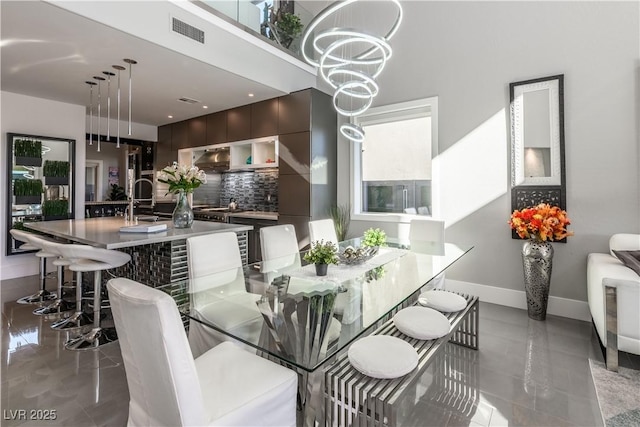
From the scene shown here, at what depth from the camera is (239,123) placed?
550 centimetres

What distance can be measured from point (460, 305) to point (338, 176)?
3279mm

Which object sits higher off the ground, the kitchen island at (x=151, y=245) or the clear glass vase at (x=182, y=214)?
the clear glass vase at (x=182, y=214)

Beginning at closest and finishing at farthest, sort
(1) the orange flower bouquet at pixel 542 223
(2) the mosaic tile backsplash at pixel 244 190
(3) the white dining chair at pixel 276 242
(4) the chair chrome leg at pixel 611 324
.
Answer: (4) the chair chrome leg at pixel 611 324
(3) the white dining chair at pixel 276 242
(1) the orange flower bouquet at pixel 542 223
(2) the mosaic tile backsplash at pixel 244 190

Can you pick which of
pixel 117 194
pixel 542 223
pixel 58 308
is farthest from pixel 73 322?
pixel 117 194

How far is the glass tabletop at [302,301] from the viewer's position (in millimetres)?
1349

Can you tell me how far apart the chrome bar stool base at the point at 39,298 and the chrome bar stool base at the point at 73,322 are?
85cm

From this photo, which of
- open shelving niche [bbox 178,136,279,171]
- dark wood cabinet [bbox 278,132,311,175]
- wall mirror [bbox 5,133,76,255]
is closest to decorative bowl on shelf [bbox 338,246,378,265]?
dark wood cabinet [bbox 278,132,311,175]

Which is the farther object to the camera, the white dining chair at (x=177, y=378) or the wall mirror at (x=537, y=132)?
the wall mirror at (x=537, y=132)

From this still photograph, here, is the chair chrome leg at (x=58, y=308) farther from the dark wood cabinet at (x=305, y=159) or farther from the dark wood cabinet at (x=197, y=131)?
the dark wood cabinet at (x=197, y=131)

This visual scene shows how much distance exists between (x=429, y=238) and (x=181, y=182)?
9.16 ft

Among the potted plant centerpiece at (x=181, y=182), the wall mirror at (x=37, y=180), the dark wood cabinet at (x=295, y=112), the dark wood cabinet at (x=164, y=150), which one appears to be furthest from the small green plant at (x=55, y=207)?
the dark wood cabinet at (x=295, y=112)

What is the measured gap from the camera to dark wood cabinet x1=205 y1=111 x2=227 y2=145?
5746 mm

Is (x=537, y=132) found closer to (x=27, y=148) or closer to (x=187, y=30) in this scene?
(x=187, y=30)

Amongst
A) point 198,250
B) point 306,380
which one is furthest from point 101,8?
point 306,380
